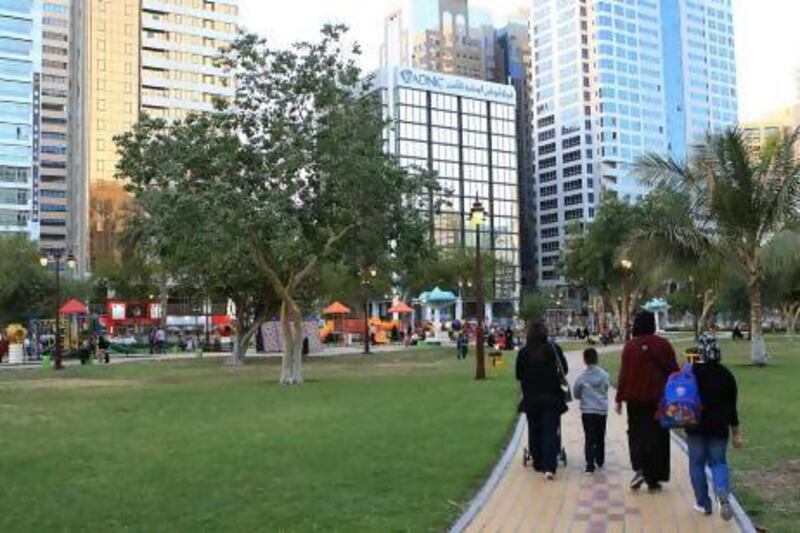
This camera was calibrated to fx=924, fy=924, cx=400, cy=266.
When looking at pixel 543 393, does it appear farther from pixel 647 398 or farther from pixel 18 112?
pixel 18 112

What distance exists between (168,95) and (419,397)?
12447 cm

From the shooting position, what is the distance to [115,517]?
8.05m

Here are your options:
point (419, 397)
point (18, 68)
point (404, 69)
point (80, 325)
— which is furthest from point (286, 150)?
point (404, 69)

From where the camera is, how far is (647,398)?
28.5 ft

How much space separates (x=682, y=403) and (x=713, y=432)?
1.14 feet

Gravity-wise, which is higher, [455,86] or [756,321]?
[455,86]

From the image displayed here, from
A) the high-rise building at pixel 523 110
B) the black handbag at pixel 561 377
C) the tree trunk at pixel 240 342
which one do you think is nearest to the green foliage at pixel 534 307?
the high-rise building at pixel 523 110

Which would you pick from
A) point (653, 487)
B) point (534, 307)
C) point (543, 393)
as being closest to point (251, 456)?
point (543, 393)

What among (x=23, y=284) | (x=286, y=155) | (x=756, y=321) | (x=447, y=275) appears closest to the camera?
(x=286, y=155)

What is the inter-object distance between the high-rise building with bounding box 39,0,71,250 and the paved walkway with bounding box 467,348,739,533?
146m

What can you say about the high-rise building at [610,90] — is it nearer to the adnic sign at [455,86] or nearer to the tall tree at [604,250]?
the adnic sign at [455,86]

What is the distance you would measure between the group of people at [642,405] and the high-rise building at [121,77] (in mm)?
123156

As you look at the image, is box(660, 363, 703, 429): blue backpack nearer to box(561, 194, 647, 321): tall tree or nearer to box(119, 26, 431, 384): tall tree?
box(119, 26, 431, 384): tall tree

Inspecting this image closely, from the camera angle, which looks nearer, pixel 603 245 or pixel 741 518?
pixel 741 518
